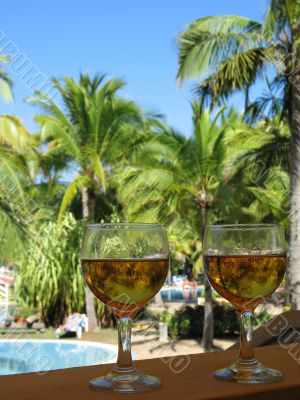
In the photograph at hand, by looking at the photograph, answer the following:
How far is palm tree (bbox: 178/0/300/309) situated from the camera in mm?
9906

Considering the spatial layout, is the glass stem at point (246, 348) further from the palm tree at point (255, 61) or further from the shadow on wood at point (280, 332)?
the palm tree at point (255, 61)

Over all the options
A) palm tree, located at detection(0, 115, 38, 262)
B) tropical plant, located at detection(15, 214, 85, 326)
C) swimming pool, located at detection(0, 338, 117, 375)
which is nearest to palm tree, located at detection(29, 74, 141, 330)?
tropical plant, located at detection(15, 214, 85, 326)

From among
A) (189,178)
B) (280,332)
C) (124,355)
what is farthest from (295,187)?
(124,355)

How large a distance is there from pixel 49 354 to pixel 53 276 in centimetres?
290

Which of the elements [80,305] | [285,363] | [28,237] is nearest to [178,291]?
[80,305]

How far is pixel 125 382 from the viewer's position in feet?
2.39

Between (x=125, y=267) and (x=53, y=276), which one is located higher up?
(x=125, y=267)

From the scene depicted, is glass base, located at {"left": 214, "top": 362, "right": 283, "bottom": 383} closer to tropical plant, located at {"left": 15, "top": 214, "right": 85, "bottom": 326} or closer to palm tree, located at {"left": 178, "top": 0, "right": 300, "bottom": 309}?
palm tree, located at {"left": 178, "top": 0, "right": 300, "bottom": 309}

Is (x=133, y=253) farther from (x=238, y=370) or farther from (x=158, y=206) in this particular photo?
(x=158, y=206)

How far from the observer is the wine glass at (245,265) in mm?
831

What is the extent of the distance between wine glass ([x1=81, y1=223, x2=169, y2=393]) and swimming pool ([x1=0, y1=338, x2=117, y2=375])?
11.8 meters

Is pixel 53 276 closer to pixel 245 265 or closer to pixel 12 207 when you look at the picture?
pixel 12 207

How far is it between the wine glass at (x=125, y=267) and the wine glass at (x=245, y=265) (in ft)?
0.25

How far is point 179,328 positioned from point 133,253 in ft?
47.4
